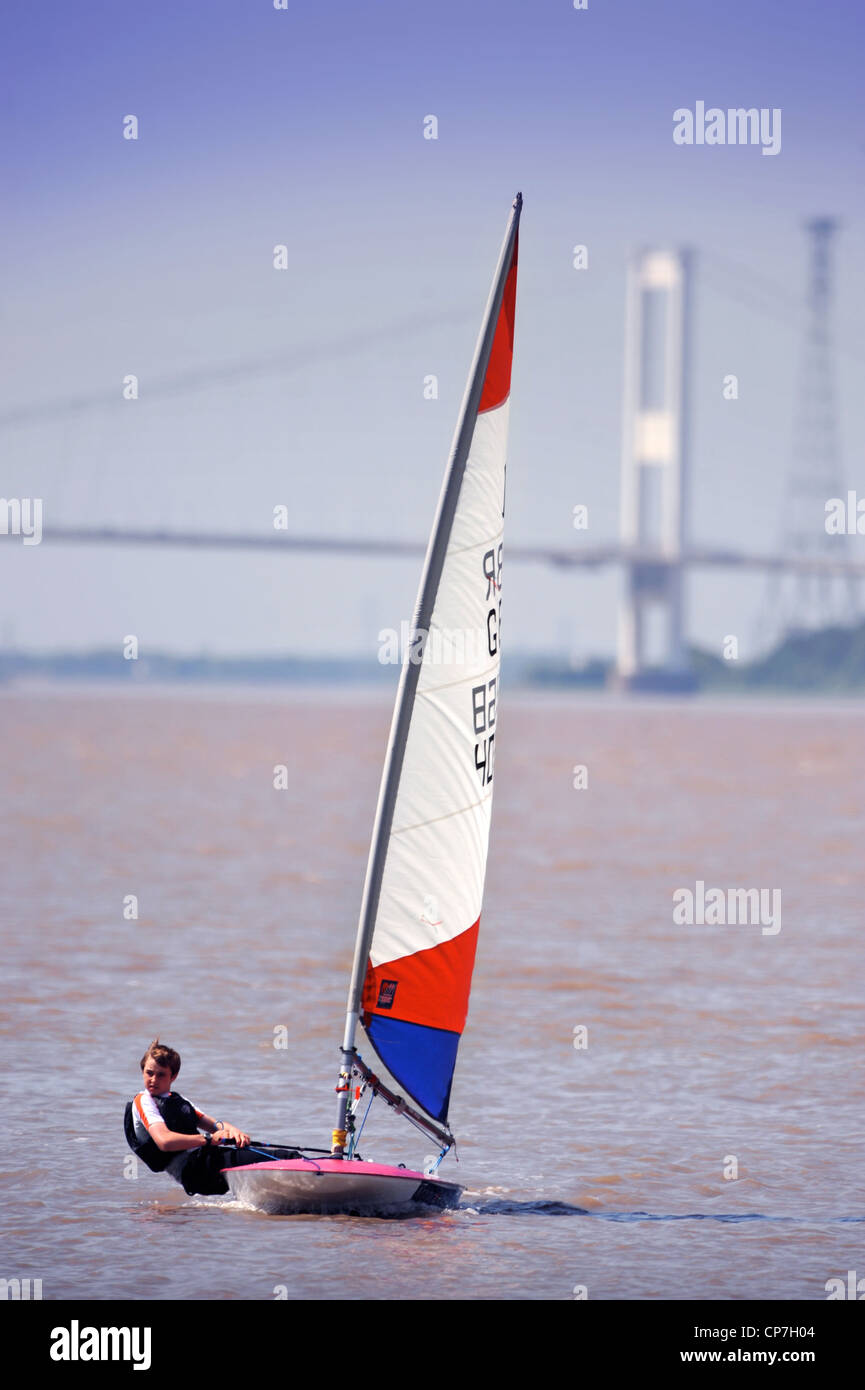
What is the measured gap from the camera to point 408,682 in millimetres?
8477

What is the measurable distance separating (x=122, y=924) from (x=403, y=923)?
10087mm

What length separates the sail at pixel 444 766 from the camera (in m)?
8.59

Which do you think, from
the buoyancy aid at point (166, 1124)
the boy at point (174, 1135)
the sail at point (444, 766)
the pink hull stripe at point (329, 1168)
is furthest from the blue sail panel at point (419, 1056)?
the buoyancy aid at point (166, 1124)

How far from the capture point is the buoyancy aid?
8.44 metres

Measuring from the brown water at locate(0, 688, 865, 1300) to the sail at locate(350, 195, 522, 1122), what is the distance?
0.88 m

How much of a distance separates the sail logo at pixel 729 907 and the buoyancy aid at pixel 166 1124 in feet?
35.4

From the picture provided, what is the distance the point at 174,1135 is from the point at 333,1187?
0.68 m

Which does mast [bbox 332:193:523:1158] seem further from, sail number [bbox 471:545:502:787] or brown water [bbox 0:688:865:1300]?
brown water [bbox 0:688:865:1300]

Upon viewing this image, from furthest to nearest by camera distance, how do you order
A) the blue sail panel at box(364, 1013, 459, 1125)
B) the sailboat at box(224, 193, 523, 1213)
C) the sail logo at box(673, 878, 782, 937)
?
the sail logo at box(673, 878, 782, 937) → the blue sail panel at box(364, 1013, 459, 1125) → the sailboat at box(224, 193, 523, 1213)

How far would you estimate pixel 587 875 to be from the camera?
24172mm

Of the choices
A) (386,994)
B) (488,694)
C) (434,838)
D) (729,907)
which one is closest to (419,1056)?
(386,994)

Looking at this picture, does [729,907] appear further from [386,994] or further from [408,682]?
[408,682]
